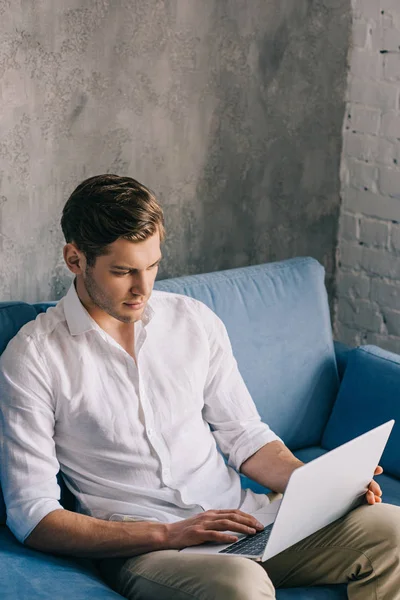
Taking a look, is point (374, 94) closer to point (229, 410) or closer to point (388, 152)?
point (388, 152)

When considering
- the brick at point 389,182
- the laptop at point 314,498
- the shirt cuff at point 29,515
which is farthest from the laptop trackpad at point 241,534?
the brick at point 389,182

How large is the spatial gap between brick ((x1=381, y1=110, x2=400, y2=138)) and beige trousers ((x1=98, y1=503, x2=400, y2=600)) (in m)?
1.38

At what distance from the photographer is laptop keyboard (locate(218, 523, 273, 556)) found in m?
1.53

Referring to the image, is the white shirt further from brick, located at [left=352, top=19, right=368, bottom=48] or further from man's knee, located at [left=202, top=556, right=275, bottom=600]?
brick, located at [left=352, top=19, right=368, bottom=48]

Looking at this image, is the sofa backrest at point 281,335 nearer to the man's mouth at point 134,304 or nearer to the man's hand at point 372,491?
the man's mouth at point 134,304

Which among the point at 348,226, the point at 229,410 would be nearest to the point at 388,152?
the point at 348,226

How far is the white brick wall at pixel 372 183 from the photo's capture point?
2.71 meters

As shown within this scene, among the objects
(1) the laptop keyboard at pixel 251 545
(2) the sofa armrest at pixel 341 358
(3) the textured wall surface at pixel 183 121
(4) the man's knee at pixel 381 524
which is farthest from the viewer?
(2) the sofa armrest at pixel 341 358

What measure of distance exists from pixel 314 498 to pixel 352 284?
153 centimetres

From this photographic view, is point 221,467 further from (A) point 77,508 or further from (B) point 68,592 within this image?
(B) point 68,592

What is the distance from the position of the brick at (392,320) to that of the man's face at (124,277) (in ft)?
4.36

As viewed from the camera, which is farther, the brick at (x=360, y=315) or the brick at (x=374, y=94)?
the brick at (x=360, y=315)

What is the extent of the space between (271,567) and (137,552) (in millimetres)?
A: 279

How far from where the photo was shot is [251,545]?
155 cm
